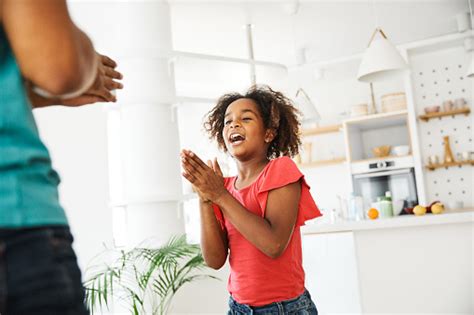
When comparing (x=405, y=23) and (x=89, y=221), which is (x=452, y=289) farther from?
(x=405, y=23)

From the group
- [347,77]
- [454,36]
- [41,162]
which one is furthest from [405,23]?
[41,162]

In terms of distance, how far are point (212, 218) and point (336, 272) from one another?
1.99 m

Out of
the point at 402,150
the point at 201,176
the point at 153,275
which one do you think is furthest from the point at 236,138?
the point at 402,150

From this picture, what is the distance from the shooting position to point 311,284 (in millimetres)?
3270

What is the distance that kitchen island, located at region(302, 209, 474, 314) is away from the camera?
113 inches

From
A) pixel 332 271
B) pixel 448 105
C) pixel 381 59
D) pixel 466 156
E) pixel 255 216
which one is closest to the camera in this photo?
pixel 255 216

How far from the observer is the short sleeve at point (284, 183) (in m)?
1.33

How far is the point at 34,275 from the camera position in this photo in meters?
0.51

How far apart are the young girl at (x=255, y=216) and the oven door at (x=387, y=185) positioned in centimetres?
441

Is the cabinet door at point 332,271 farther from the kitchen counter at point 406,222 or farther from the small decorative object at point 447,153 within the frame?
the small decorative object at point 447,153

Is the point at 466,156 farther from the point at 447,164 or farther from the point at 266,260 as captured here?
the point at 266,260

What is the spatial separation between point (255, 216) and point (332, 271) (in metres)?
2.10

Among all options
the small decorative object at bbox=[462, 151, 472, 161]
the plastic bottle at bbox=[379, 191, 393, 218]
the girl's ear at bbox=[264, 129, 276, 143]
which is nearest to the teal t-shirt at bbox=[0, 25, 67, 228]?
the girl's ear at bbox=[264, 129, 276, 143]

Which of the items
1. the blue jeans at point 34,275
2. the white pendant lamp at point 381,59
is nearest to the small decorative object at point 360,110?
the white pendant lamp at point 381,59
